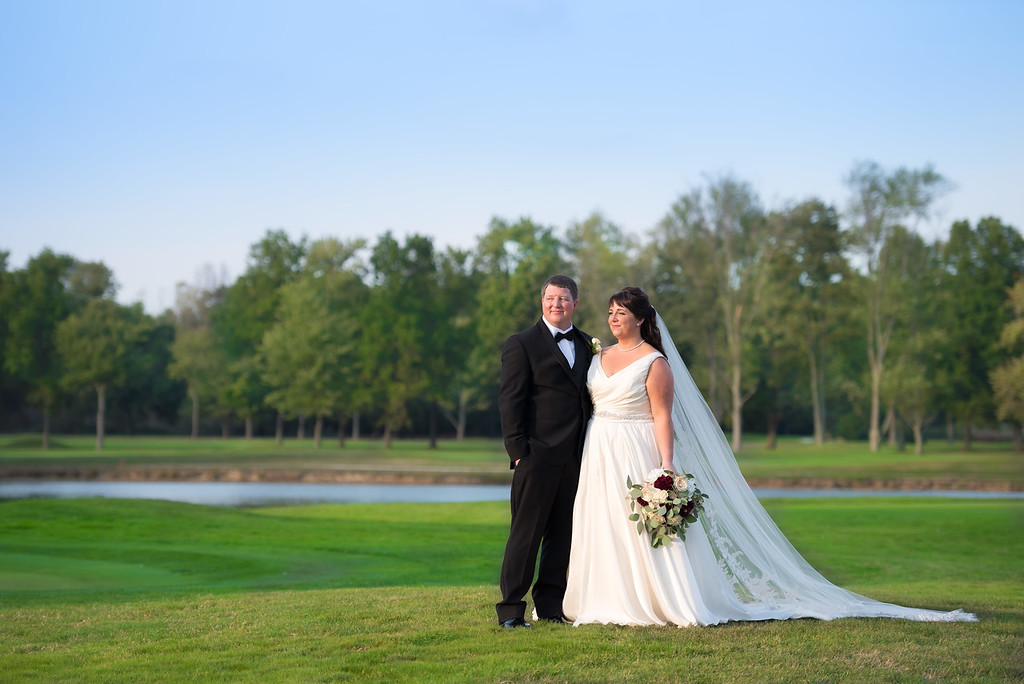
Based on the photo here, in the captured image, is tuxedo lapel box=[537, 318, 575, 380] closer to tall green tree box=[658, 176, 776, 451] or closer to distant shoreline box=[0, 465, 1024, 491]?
distant shoreline box=[0, 465, 1024, 491]

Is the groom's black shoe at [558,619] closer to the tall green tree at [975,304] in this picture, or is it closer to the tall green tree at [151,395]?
the tall green tree at [975,304]

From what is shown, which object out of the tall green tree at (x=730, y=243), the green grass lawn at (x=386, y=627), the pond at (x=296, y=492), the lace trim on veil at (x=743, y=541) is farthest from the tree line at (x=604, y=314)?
the lace trim on veil at (x=743, y=541)

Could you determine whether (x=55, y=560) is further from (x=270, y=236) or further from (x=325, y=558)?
(x=270, y=236)

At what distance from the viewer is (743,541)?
7.05 metres

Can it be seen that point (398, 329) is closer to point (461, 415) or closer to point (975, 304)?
point (461, 415)

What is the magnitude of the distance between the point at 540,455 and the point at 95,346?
5530 cm

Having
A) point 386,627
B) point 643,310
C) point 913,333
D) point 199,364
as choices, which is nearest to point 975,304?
point 913,333

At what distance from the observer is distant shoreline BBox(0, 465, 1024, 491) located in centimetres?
3622

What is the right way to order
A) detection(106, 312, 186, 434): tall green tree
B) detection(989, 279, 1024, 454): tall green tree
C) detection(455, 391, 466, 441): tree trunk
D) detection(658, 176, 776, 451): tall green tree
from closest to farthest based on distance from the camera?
detection(989, 279, 1024, 454): tall green tree → detection(658, 176, 776, 451): tall green tree → detection(455, 391, 466, 441): tree trunk → detection(106, 312, 186, 434): tall green tree

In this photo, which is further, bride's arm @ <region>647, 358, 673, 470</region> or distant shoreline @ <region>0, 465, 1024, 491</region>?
distant shoreline @ <region>0, 465, 1024, 491</region>

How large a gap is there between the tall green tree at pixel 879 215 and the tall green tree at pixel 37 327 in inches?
2011

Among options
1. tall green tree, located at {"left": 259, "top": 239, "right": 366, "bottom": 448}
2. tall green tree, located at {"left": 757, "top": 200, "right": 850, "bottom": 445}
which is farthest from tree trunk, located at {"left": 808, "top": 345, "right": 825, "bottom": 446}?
tall green tree, located at {"left": 259, "top": 239, "right": 366, "bottom": 448}

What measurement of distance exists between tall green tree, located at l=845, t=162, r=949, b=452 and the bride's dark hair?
4960cm

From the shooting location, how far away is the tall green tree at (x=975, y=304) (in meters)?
58.1
